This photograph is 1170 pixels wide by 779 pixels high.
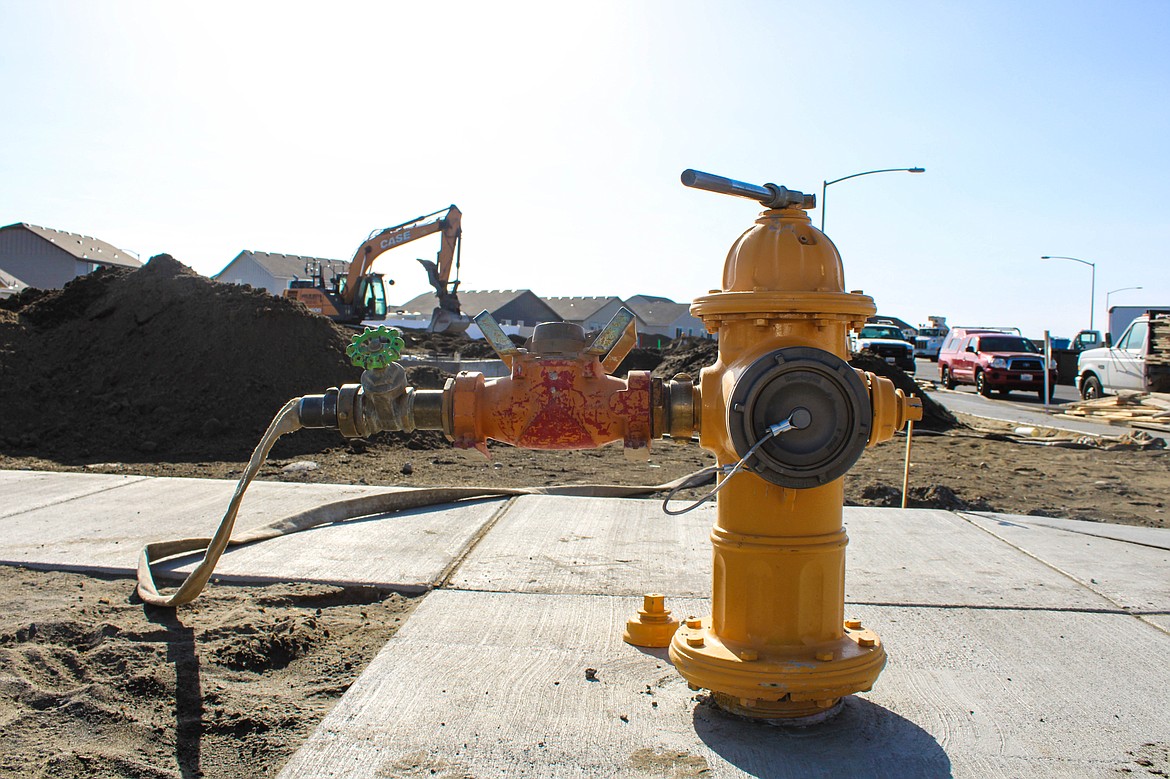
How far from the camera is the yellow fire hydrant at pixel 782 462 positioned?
78.3 inches

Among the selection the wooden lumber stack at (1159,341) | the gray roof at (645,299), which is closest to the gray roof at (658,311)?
the gray roof at (645,299)

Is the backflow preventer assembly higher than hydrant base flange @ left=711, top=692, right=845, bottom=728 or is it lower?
higher

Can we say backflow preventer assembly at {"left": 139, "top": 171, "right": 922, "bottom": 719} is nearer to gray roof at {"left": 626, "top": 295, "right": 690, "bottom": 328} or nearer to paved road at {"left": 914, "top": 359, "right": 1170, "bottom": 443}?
paved road at {"left": 914, "top": 359, "right": 1170, "bottom": 443}

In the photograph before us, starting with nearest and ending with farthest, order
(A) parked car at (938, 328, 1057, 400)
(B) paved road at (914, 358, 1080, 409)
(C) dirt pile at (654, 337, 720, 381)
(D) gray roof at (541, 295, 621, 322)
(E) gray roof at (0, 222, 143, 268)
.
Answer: (C) dirt pile at (654, 337, 720, 381) < (B) paved road at (914, 358, 1080, 409) < (A) parked car at (938, 328, 1057, 400) < (E) gray roof at (0, 222, 143, 268) < (D) gray roof at (541, 295, 621, 322)

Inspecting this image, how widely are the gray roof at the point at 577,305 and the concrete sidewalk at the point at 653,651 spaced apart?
55772mm

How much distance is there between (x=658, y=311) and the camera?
6259cm

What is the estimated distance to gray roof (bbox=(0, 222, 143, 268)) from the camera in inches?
1732

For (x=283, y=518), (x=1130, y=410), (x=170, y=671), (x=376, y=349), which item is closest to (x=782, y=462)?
(x=376, y=349)

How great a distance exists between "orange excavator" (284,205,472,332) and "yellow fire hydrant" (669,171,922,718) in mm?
18919

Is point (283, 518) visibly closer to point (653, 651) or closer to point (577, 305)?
point (653, 651)

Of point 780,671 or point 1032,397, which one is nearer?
point 780,671

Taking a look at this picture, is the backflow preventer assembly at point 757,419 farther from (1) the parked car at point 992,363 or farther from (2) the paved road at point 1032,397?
(1) the parked car at point 992,363

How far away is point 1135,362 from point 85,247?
156ft

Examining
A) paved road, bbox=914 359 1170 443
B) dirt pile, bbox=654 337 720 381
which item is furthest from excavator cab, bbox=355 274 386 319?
paved road, bbox=914 359 1170 443
